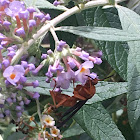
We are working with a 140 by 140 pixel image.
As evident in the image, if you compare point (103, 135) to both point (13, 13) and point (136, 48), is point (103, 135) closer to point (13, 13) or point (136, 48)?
point (136, 48)

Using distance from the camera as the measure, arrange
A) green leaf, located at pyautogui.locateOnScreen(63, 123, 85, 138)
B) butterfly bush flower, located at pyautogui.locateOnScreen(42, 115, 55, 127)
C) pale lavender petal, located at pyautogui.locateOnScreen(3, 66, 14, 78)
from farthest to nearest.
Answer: green leaf, located at pyautogui.locateOnScreen(63, 123, 85, 138) → butterfly bush flower, located at pyautogui.locateOnScreen(42, 115, 55, 127) → pale lavender petal, located at pyautogui.locateOnScreen(3, 66, 14, 78)

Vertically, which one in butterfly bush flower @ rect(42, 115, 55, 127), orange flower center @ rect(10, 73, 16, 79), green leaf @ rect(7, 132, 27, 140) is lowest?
green leaf @ rect(7, 132, 27, 140)

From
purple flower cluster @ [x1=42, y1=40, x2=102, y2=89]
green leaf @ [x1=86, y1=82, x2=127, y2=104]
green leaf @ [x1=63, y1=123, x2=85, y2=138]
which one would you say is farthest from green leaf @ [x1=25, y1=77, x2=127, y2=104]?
green leaf @ [x1=63, y1=123, x2=85, y2=138]

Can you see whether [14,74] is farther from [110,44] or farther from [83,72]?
[110,44]

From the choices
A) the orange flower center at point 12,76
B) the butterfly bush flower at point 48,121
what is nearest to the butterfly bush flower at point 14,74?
the orange flower center at point 12,76

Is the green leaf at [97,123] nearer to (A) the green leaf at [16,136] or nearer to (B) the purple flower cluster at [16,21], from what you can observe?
(B) the purple flower cluster at [16,21]

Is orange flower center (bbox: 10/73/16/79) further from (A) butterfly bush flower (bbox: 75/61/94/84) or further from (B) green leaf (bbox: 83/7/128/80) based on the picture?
(B) green leaf (bbox: 83/7/128/80)

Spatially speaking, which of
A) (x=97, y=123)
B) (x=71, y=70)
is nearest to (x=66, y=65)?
(x=71, y=70)
